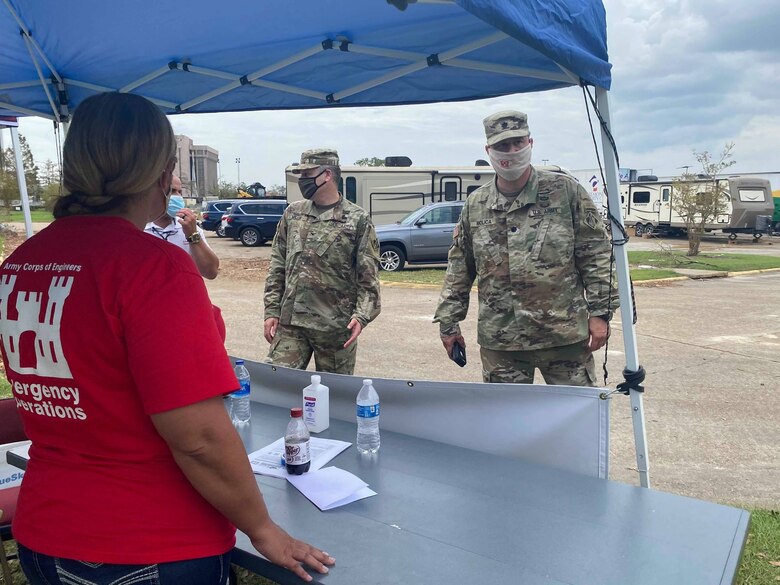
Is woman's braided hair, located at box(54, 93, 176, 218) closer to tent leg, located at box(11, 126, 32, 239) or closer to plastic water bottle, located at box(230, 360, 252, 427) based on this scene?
plastic water bottle, located at box(230, 360, 252, 427)

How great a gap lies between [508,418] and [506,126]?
1385 millimetres

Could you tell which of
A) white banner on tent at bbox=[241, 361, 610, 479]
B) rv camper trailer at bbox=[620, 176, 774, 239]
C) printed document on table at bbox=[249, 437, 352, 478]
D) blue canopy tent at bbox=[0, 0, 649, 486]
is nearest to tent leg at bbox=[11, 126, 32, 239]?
blue canopy tent at bbox=[0, 0, 649, 486]

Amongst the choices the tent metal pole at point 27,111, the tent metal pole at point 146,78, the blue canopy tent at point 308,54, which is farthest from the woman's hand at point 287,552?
the tent metal pole at point 27,111

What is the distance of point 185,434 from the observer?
1.13 m

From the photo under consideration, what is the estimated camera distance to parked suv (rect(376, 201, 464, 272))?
13.6 meters

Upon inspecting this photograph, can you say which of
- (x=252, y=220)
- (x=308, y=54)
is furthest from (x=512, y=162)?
(x=252, y=220)

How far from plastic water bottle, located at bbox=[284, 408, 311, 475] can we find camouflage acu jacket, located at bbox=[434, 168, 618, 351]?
4.15 feet

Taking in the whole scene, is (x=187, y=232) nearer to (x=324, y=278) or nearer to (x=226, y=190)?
(x=324, y=278)

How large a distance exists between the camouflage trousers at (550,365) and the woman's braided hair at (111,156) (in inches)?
83.4

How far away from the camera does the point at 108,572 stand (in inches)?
46.4

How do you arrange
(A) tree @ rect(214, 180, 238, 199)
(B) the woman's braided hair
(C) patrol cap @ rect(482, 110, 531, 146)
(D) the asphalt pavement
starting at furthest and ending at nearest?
(A) tree @ rect(214, 180, 238, 199) → (D) the asphalt pavement → (C) patrol cap @ rect(482, 110, 531, 146) → (B) the woman's braided hair

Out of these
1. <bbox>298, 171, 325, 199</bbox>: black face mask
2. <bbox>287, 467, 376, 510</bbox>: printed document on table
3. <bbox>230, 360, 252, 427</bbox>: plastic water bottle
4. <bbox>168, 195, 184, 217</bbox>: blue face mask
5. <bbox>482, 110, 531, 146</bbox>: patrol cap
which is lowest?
<bbox>287, 467, 376, 510</bbox>: printed document on table

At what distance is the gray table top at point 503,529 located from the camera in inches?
58.8

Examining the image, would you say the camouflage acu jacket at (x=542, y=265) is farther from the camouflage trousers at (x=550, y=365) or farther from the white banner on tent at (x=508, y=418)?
the white banner on tent at (x=508, y=418)
